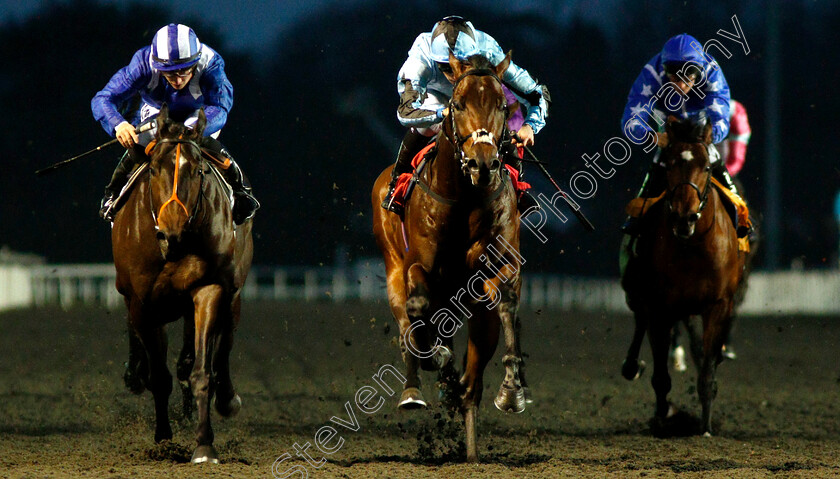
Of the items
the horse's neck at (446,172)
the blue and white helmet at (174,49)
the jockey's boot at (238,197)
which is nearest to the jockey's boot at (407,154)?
the horse's neck at (446,172)

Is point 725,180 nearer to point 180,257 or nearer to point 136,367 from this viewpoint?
point 180,257

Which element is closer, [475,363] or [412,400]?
[412,400]

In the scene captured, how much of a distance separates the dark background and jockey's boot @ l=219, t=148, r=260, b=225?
67.0ft

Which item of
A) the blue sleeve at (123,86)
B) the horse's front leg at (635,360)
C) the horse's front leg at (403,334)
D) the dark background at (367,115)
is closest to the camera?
the horse's front leg at (403,334)

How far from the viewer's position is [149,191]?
6344mm

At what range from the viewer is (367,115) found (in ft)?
88.8

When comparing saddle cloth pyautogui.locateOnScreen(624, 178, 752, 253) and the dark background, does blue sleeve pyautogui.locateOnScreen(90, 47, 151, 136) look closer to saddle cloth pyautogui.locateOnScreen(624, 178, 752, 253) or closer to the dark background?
saddle cloth pyautogui.locateOnScreen(624, 178, 752, 253)

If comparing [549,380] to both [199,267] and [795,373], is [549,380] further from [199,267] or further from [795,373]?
[199,267]

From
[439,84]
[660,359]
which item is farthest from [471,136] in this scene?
[660,359]

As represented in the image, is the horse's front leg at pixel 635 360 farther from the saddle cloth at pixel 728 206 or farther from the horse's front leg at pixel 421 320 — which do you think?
the horse's front leg at pixel 421 320

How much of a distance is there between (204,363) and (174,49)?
178 centimetres

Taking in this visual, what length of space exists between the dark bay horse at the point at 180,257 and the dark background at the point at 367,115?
20.7m

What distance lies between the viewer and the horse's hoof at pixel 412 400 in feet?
18.8

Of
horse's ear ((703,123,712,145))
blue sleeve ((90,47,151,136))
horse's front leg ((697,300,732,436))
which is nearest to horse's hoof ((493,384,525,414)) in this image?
horse's front leg ((697,300,732,436))
